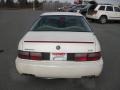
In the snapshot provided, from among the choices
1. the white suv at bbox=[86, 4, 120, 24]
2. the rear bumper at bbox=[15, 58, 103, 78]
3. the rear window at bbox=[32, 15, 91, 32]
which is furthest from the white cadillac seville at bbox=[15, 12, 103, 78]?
the white suv at bbox=[86, 4, 120, 24]

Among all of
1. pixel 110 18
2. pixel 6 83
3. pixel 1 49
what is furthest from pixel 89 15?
pixel 6 83

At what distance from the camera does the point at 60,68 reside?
5070 mm

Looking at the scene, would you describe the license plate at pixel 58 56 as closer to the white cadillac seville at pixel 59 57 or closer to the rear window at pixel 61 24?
the white cadillac seville at pixel 59 57

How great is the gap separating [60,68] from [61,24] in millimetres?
1600

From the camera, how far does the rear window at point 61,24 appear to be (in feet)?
20.5

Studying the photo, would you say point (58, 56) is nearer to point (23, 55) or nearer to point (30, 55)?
point (30, 55)

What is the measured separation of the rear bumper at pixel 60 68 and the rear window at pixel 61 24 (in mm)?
1240

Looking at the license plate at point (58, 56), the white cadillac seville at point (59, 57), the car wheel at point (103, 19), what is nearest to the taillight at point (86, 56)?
the white cadillac seville at point (59, 57)

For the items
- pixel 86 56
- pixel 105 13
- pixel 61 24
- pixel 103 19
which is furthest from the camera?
pixel 103 19

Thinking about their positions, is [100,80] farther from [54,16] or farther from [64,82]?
[54,16]

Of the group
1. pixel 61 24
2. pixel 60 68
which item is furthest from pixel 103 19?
pixel 60 68

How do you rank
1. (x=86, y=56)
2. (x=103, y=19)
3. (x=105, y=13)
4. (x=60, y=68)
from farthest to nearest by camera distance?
(x=103, y=19)
(x=105, y=13)
(x=86, y=56)
(x=60, y=68)

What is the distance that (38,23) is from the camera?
21.3ft

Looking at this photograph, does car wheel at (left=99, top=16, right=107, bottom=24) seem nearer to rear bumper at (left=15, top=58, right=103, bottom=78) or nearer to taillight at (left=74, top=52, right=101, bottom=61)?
taillight at (left=74, top=52, right=101, bottom=61)
